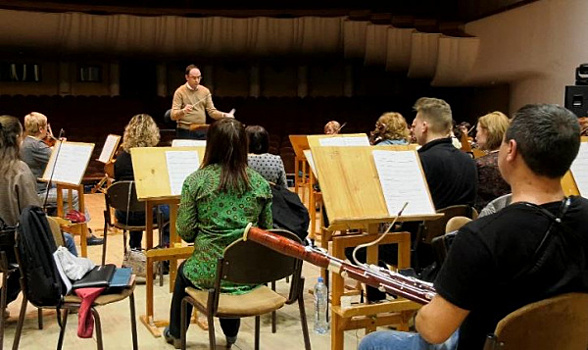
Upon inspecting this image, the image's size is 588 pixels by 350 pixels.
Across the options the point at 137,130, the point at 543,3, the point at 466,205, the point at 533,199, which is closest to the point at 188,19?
the point at 543,3

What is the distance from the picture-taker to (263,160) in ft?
14.8

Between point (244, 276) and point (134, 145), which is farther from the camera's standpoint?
point (134, 145)

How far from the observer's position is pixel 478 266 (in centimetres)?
162

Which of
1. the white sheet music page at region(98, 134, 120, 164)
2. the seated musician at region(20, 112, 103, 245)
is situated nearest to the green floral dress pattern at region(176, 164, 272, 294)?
the seated musician at region(20, 112, 103, 245)

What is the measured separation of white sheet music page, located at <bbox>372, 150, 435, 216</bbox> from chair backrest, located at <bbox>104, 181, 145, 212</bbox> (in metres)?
2.45

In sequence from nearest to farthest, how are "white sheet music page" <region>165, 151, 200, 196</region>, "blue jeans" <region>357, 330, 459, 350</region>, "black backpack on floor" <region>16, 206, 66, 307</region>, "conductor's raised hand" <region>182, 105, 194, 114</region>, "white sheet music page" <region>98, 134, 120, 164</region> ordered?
"blue jeans" <region>357, 330, 459, 350</region> < "black backpack on floor" <region>16, 206, 66, 307</region> < "white sheet music page" <region>165, 151, 200, 196</region> < "conductor's raised hand" <region>182, 105, 194, 114</region> < "white sheet music page" <region>98, 134, 120, 164</region>

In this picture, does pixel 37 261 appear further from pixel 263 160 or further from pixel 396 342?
pixel 263 160

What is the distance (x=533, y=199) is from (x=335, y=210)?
1.21 meters

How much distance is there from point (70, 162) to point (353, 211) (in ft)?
10.1

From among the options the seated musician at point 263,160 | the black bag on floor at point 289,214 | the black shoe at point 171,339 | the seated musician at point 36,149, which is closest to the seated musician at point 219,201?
the black shoe at point 171,339

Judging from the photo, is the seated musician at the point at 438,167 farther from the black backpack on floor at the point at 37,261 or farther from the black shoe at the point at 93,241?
the black shoe at the point at 93,241

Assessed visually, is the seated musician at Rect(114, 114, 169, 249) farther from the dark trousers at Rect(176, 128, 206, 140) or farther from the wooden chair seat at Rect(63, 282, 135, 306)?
the wooden chair seat at Rect(63, 282, 135, 306)

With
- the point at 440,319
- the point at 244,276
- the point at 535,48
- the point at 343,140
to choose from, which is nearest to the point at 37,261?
the point at 244,276

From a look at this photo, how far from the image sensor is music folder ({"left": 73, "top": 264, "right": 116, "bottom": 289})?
3.13 metres
